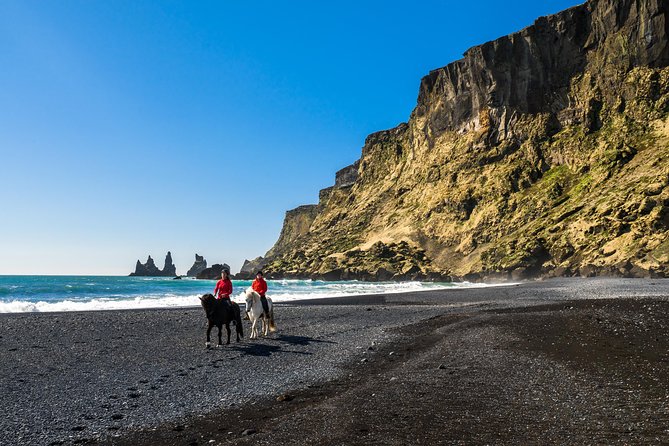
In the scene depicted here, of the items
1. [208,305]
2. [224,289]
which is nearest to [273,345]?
[208,305]

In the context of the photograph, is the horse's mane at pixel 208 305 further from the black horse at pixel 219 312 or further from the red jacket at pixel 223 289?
the red jacket at pixel 223 289

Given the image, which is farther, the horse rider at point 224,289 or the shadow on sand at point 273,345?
the horse rider at point 224,289

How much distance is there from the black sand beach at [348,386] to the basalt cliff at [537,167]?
193 feet

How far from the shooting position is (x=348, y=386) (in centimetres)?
967

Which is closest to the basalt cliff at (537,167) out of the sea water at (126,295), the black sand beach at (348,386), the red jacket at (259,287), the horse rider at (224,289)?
the sea water at (126,295)

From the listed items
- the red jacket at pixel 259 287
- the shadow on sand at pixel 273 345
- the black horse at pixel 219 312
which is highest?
the red jacket at pixel 259 287

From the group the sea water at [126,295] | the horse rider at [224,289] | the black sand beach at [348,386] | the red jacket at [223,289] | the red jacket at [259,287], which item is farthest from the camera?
the sea water at [126,295]

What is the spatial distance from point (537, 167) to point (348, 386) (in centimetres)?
9485

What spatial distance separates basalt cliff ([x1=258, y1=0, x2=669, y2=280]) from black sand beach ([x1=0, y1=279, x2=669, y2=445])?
193 ft

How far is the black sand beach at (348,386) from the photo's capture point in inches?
260

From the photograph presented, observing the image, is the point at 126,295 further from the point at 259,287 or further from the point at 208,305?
the point at 208,305

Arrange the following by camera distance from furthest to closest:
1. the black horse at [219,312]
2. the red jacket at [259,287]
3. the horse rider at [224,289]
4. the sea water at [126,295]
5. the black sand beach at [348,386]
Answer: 1. the sea water at [126,295]
2. the red jacket at [259,287]
3. the horse rider at [224,289]
4. the black horse at [219,312]
5. the black sand beach at [348,386]

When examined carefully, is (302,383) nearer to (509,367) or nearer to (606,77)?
(509,367)

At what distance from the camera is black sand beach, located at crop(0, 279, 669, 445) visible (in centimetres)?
661
